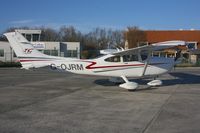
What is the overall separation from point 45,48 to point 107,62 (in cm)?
4041

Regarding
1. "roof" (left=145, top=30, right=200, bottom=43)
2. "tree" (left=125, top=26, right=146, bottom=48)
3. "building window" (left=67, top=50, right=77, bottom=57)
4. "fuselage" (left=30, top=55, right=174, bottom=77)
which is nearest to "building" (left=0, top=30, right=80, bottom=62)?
"building window" (left=67, top=50, right=77, bottom=57)

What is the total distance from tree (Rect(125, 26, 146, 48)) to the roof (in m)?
3.87

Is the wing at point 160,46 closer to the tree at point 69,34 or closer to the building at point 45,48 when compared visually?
the building at point 45,48

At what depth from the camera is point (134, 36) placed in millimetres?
73250

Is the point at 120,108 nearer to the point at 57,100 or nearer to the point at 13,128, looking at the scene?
the point at 57,100

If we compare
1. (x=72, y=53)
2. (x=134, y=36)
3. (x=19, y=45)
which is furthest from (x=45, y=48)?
(x=19, y=45)

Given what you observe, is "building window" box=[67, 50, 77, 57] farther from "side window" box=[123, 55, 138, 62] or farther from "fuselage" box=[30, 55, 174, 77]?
"side window" box=[123, 55, 138, 62]

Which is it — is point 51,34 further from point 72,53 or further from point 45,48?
point 45,48

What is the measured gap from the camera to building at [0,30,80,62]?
53.4m

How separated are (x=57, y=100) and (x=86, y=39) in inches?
3662

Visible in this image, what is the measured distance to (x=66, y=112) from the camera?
9688mm

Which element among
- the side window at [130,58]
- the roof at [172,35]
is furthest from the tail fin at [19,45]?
the roof at [172,35]

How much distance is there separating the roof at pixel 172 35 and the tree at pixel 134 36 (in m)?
3.87

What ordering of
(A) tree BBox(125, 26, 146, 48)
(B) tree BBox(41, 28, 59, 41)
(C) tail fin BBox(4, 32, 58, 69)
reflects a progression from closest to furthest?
(C) tail fin BBox(4, 32, 58, 69) → (A) tree BBox(125, 26, 146, 48) → (B) tree BBox(41, 28, 59, 41)
